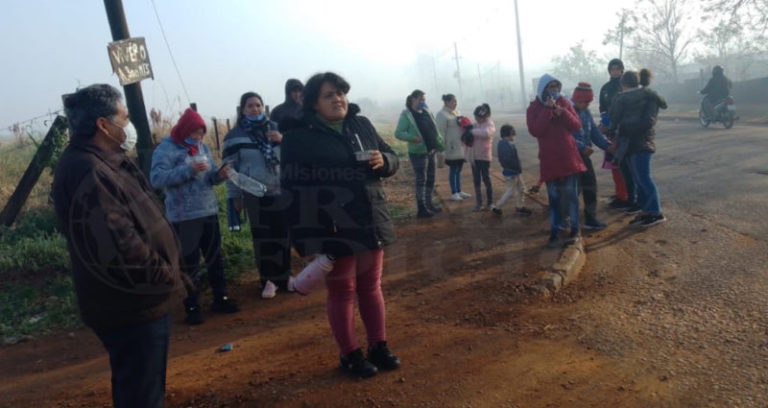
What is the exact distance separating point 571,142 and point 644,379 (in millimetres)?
3183

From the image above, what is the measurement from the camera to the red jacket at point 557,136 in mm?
5824

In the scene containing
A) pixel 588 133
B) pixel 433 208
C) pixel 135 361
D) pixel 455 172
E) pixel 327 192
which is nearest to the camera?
pixel 135 361

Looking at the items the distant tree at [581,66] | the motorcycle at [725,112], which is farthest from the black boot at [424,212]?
the distant tree at [581,66]

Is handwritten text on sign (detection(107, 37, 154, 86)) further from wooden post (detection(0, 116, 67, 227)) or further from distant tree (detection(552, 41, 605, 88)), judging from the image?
distant tree (detection(552, 41, 605, 88))

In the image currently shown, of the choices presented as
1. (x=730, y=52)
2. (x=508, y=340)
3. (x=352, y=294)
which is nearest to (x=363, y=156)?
Result: (x=352, y=294)

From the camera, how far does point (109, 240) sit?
2.45m

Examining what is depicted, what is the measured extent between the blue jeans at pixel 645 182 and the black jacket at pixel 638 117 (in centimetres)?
9

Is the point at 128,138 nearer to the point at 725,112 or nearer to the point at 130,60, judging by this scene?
the point at 130,60

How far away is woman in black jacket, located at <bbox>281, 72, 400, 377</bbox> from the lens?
10.9 feet

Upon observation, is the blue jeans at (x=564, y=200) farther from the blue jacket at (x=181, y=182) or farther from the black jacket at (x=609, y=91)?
the blue jacket at (x=181, y=182)

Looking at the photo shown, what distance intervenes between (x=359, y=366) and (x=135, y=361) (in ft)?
4.53

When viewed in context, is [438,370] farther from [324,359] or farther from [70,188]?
[70,188]

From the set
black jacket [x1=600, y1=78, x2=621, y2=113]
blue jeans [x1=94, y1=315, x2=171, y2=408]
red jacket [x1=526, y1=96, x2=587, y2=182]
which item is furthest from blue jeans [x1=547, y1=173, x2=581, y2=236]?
blue jeans [x1=94, y1=315, x2=171, y2=408]

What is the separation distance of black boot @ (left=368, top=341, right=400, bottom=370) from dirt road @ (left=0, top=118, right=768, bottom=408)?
0.36 feet
